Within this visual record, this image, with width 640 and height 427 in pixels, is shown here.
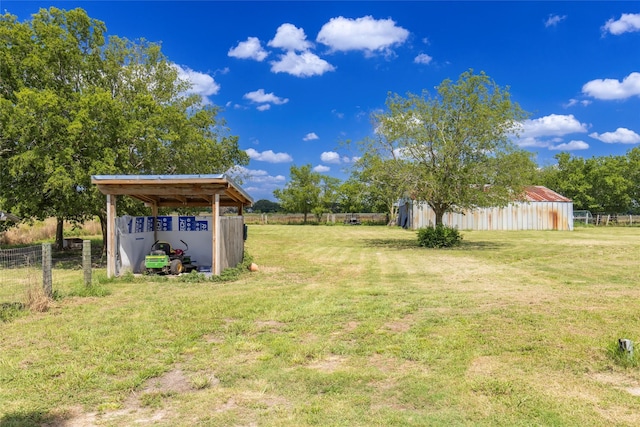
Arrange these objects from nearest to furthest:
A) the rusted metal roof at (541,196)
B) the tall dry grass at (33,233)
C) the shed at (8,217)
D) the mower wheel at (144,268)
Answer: the mower wheel at (144,268) → the shed at (8,217) → the tall dry grass at (33,233) → the rusted metal roof at (541,196)

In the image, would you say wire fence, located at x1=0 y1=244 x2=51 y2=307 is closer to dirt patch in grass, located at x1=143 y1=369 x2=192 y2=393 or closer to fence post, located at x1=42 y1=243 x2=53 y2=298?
fence post, located at x1=42 y1=243 x2=53 y2=298

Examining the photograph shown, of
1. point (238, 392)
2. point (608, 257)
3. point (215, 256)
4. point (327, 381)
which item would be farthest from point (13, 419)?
point (608, 257)

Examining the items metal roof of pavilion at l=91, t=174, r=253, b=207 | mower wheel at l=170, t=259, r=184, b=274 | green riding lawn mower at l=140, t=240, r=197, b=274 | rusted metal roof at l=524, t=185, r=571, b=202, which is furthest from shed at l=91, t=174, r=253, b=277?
rusted metal roof at l=524, t=185, r=571, b=202

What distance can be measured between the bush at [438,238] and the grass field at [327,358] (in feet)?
35.1

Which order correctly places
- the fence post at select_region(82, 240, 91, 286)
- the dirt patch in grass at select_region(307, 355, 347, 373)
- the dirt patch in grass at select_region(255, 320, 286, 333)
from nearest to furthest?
the dirt patch in grass at select_region(307, 355, 347, 373), the dirt patch in grass at select_region(255, 320, 286, 333), the fence post at select_region(82, 240, 91, 286)

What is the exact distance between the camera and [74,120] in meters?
12.1

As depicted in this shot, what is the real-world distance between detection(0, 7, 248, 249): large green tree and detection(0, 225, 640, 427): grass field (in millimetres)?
5457

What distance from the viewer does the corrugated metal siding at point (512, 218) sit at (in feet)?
120

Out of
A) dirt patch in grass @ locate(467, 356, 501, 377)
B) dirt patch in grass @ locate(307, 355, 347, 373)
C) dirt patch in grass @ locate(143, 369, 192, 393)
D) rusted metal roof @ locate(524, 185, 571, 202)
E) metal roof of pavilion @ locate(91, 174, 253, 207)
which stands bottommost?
dirt patch in grass @ locate(143, 369, 192, 393)

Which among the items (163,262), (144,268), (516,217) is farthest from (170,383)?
(516,217)

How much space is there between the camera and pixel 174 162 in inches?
602

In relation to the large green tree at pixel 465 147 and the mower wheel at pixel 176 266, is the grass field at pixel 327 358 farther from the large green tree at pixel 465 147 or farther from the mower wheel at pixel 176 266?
the large green tree at pixel 465 147

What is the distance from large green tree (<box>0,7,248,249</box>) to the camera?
11977 millimetres

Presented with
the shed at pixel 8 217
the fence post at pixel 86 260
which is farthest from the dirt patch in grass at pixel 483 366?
the shed at pixel 8 217
